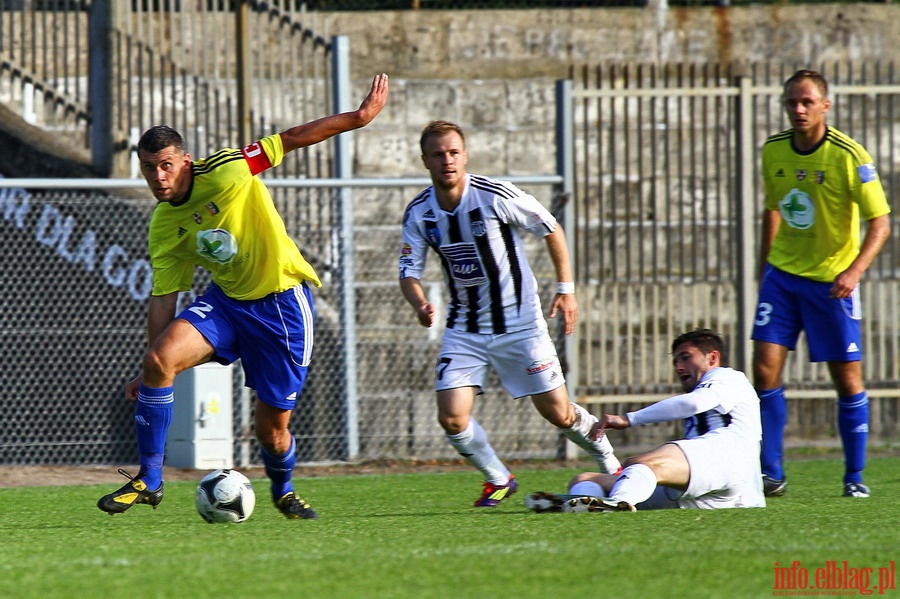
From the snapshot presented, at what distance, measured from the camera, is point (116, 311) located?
9969mm

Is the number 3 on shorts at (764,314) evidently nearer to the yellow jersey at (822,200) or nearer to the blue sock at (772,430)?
the yellow jersey at (822,200)

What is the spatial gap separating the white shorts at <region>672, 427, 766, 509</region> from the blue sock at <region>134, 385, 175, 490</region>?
241cm

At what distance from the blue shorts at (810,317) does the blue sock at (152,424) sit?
3444 millimetres

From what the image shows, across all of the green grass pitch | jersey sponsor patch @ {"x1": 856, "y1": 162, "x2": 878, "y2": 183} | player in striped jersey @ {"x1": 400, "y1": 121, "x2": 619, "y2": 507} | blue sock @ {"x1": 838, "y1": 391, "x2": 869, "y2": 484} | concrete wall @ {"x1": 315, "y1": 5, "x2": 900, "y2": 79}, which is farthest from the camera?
concrete wall @ {"x1": 315, "y1": 5, "x2": 900, "y2": 79}

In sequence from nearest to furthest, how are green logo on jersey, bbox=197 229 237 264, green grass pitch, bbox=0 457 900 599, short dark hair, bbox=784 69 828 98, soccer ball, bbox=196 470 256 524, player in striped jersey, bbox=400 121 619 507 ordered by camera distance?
green grass pitch, bbox=0 457 900 599 < soccer ball, bbox=196 470 256 524 < green logo on jersey, bbox=197 229 237 264 < player in striped jersey, bbox=400 121 619 507 < short dark hair, bbox=784 69 828 98

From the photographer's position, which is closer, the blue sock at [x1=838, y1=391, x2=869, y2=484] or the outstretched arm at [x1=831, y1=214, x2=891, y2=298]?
the outstretched arm at [x1=831, y1=214, x2=891, y2=298]

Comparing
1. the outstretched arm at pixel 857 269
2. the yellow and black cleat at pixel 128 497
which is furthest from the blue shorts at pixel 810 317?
the yellow and black cleat at pixel 128 497

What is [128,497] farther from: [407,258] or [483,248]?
[483,248]

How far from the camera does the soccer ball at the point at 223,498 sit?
6.07 metres

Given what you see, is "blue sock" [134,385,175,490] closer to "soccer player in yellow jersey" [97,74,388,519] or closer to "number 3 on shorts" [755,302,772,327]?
"soccer player in yellow jersey" [97,74,388,519]

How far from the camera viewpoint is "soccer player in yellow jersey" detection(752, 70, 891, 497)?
721 cm

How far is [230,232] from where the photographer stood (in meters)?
6.23

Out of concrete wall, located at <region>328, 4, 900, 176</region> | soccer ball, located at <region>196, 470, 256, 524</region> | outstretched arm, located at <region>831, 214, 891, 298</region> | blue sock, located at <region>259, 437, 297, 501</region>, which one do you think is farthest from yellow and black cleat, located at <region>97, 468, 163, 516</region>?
concrete wall, located at <region>328, 4, 900, 176</region>

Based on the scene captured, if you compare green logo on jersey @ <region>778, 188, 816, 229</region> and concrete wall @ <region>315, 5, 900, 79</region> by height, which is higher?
concrete wall @ <region>315, 5, 900, 79</region>
